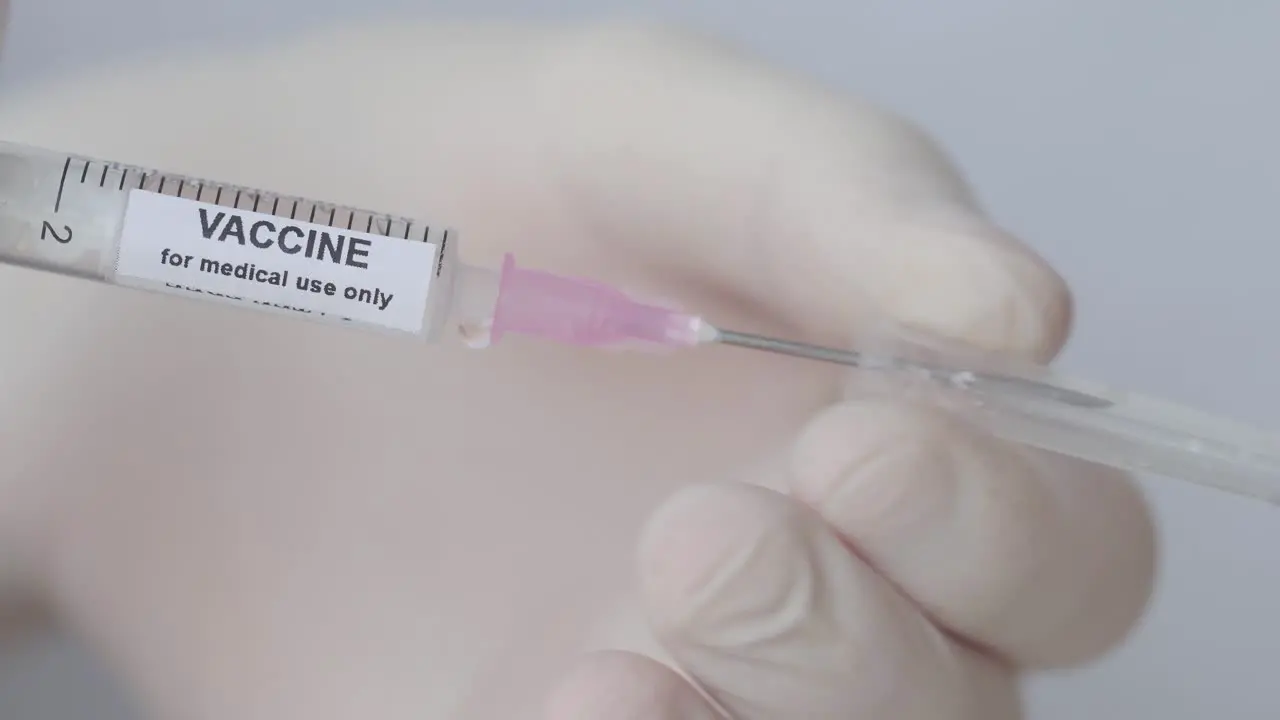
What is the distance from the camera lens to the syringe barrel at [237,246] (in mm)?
565

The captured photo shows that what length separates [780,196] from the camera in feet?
2.24

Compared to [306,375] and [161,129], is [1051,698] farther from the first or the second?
[161,129]

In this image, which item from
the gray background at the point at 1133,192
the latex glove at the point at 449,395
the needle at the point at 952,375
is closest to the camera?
the needle at the point at 952,375

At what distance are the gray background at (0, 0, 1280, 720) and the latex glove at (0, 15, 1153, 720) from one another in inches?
10.0

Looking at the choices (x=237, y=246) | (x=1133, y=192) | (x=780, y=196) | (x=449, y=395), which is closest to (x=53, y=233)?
(x=237, y=246)

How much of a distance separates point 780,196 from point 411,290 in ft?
0.80

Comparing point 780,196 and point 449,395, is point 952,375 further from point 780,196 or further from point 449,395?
point 449,395

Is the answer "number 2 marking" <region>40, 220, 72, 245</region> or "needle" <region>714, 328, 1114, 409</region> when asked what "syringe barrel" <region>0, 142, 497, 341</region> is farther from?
"needle" <region>714, 328, 1114, 409</region>

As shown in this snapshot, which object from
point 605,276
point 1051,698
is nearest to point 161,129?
point 605,276

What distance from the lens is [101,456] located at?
792 mm

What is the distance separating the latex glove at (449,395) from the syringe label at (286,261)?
0.71 ft

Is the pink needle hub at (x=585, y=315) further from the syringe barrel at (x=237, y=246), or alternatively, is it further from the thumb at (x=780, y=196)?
the thumb at (x=780, y=196)

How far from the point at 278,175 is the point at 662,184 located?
1.05 ft

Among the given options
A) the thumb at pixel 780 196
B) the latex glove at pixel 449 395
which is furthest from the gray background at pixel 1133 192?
the thumb at pixel 780 196
